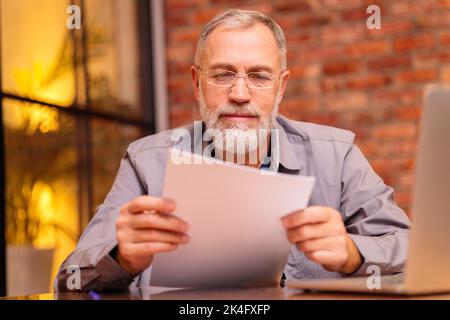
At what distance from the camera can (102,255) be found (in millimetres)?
1365

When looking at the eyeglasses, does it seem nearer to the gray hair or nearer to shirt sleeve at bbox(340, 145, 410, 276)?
the gray hair

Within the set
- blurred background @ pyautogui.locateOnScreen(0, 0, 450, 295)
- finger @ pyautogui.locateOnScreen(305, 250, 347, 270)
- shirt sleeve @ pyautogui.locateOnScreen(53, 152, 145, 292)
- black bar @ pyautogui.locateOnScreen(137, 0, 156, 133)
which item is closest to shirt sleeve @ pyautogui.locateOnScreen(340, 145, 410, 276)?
finger @ pyautogui.locateOnScreen(305, 250, 347, 270)

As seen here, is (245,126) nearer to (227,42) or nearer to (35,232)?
(227,42)

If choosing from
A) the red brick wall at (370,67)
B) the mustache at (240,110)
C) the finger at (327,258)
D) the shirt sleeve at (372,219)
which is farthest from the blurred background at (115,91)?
the finger at (327,258)

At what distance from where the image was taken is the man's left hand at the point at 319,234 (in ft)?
3.90

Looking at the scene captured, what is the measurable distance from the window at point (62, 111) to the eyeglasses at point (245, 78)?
4.87 ft

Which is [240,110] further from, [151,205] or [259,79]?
[151,205]

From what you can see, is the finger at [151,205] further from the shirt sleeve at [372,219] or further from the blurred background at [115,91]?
the blurred background at [115,91]

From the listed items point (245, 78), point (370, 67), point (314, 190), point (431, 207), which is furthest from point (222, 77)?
point (370, 67)

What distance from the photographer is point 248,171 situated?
1.07 m

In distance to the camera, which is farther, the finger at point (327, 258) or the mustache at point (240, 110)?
the mustache at point (240, 110)

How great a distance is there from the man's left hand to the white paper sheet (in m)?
0.02

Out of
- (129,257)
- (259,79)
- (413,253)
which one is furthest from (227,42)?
(413,253)

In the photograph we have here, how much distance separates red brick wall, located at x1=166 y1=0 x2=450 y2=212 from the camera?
139 inches
